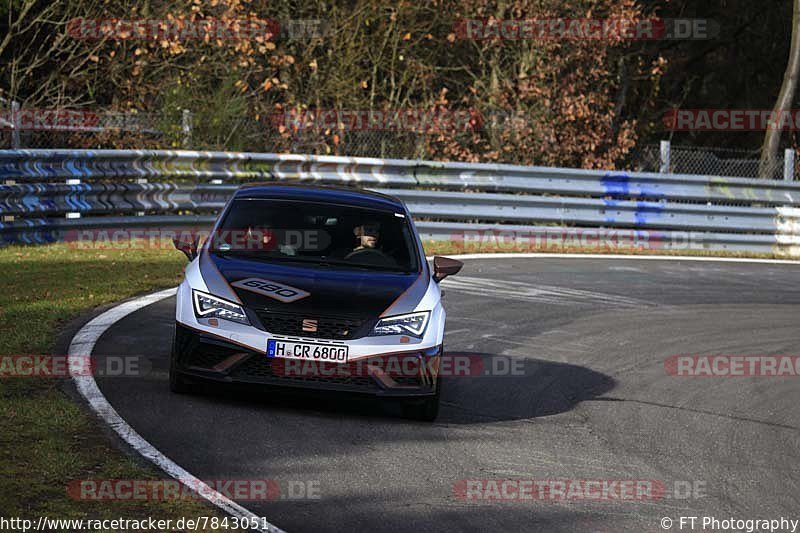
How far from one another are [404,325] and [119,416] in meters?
1.89

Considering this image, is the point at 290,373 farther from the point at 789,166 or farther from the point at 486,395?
the point at 789,166

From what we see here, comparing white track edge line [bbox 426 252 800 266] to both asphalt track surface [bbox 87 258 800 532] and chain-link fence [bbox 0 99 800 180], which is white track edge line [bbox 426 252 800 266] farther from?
asphalt track surface [bbox 87 258 800 532]

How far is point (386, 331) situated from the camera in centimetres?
832

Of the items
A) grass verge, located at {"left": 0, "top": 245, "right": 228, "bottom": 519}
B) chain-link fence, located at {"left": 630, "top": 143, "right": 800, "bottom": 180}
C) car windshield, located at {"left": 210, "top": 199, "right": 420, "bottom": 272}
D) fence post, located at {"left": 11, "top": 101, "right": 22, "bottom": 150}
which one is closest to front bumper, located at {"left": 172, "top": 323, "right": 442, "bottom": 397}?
grass verge, located at {"left": 0, "top": 245, "right": 228, "bottom": 519}

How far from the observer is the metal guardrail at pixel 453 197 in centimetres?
1748

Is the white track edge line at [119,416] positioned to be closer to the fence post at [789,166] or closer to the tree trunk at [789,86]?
the fence post at [789,166]

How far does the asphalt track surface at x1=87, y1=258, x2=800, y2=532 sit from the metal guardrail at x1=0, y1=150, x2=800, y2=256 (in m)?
5.42

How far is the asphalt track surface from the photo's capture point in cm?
653

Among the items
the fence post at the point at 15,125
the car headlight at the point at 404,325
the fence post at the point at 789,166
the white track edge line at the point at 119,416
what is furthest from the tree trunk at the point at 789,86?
the car headlight at the point at 404,325

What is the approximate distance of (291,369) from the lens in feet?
26.5

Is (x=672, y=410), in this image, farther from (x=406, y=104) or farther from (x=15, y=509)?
(x=406, y=104)

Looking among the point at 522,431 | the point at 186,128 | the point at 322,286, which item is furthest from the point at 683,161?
the point at 322,286

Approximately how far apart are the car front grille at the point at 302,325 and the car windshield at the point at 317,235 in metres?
0.85

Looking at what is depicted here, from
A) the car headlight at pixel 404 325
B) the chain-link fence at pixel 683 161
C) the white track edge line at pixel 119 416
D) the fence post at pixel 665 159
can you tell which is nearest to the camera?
the white track edge line at pixel 119 416
